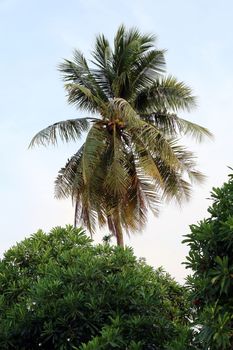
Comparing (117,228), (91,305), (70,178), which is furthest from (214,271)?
(70,178)

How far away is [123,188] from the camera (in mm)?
20922

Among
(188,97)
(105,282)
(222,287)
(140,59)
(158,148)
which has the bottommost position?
(222,287)

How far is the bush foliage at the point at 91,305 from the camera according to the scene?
28.0 ft

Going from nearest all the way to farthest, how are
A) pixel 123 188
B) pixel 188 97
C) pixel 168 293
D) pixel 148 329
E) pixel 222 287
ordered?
pixel 222 287
pixel 148 329
pixel 168 293
pixel 123 188
pixel 188 97

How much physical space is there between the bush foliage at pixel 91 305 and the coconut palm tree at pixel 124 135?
33.3ft

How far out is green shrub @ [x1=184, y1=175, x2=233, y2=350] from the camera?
6492mm

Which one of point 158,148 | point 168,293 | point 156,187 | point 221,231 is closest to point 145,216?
point 156,187

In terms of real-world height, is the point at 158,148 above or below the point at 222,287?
above

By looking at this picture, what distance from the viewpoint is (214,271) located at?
22.1ft

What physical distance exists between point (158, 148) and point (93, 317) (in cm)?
1372

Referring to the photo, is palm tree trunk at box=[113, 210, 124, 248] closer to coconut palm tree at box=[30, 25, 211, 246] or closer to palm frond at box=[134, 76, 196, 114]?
coconut palm tree at box=[30, 25, 211, 246]

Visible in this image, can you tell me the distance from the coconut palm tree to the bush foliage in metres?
10.2

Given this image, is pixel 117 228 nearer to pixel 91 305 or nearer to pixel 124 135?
pixel 124 135

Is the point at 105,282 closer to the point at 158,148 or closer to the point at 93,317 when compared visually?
the point at 93,317
